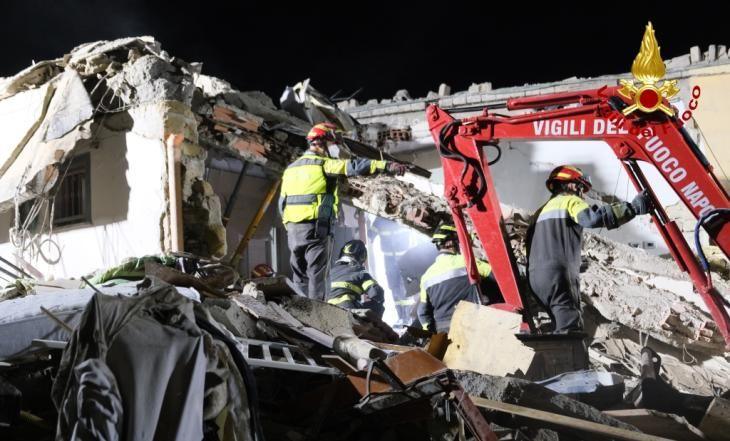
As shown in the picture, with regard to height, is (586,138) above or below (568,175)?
above

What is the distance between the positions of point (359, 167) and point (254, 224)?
11.7 feet

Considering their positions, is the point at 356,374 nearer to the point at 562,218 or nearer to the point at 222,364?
the point at 222,364

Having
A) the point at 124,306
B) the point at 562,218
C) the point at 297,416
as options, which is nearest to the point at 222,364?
the point at 124,306

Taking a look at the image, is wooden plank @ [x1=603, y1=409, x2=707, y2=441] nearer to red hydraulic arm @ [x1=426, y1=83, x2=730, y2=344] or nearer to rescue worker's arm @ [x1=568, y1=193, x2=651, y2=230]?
red hydraulic arm @ [x1=426, y1=83, x2=730, y2=344]

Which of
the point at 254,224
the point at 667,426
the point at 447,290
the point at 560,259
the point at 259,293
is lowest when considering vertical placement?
the point at 667,426

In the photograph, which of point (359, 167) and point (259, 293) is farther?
point (359, 167)

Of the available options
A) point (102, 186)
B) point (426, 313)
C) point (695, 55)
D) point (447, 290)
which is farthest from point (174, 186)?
point (695, 55)

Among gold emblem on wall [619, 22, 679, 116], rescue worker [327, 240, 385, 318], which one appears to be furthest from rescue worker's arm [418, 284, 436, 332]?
gold emblem on wall [619, 22, 679, 116]

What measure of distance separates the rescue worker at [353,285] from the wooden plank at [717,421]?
3.86 metres

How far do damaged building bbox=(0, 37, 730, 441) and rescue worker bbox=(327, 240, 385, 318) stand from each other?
122 cm

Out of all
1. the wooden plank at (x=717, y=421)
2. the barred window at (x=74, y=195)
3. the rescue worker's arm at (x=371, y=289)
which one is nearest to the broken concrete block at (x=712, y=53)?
the rescue worker's arm at (x=371, y=289)

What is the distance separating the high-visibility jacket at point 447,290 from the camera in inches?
236

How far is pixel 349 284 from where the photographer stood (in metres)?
7.16

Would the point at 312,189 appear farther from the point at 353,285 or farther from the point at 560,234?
the point at 560,234
